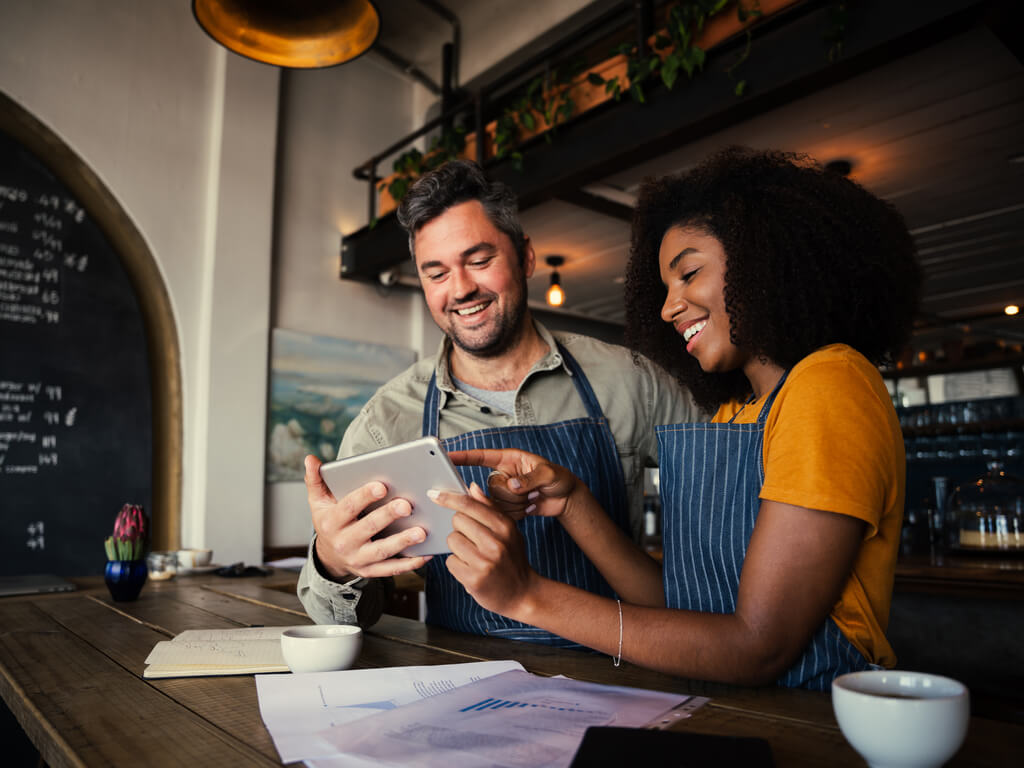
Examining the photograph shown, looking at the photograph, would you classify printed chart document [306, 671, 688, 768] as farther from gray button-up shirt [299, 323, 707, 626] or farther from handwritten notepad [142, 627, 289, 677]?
gray button-up shirt [299, 323, 707, 626]

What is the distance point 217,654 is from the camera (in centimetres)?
116

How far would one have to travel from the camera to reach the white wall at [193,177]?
397 cm

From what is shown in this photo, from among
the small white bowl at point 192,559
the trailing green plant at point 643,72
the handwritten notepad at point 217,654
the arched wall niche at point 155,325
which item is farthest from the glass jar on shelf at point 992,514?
the arched wall niche at point 155,325

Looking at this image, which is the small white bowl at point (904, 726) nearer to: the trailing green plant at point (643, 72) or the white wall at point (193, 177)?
the trailing green plant at point (643, 72)

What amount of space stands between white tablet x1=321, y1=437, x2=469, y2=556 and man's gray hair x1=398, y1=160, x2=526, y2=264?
85cm

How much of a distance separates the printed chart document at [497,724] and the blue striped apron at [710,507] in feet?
0.83

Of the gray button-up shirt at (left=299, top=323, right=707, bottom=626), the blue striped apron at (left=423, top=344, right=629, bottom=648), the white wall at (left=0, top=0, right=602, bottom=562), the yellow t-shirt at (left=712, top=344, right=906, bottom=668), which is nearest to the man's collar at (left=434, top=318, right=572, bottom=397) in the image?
the gray button-up shirt at (left=299, top=323, right=707, bottom=626)

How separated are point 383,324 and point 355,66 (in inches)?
79.6

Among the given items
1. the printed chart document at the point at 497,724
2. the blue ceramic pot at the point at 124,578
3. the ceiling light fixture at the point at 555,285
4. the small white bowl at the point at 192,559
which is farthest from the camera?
the ceiling light fixture at the point at 555,285

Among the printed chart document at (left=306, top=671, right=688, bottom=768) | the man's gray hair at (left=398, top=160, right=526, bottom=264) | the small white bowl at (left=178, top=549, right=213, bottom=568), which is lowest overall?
the small white bowl at (left=178, top=549, right=213, bottom=568)

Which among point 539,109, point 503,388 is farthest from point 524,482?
point 539,109

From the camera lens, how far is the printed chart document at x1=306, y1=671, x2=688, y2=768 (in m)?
0.70

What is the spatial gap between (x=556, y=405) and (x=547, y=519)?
34cm

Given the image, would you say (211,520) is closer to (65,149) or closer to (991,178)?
(65,149)
